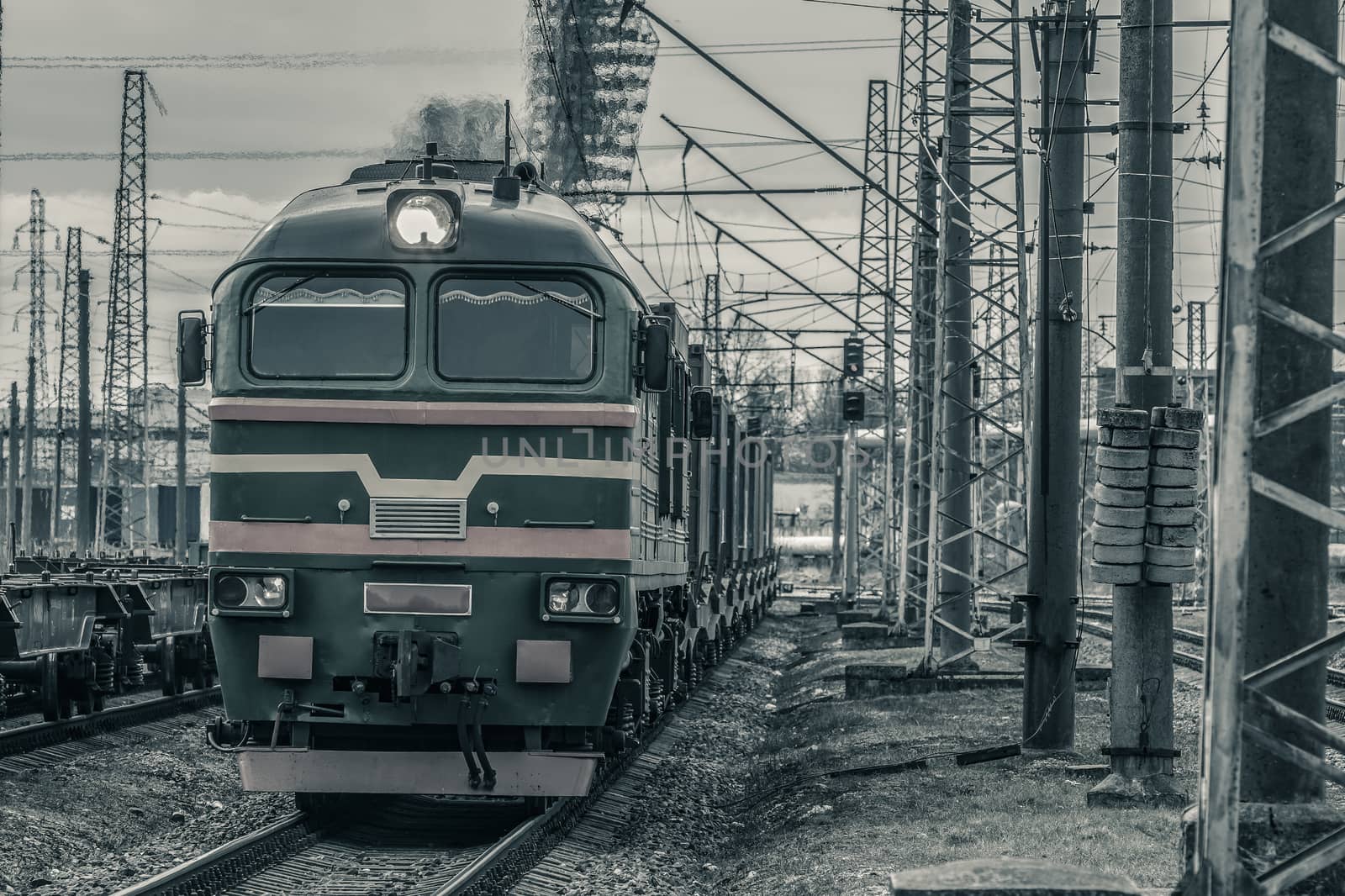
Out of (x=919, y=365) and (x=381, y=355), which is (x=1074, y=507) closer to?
(x=381, y=355)

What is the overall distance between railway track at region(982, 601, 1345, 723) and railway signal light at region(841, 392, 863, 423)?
4.81 meters

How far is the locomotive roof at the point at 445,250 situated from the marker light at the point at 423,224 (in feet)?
0.16

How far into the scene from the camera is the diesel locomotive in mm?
9000

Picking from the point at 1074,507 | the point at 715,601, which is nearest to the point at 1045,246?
the point at 1074,507

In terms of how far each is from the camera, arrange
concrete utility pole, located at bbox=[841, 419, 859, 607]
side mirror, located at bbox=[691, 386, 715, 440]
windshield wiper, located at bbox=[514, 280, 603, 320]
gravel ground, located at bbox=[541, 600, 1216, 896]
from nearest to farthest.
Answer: gravel ground, located at bbox=[541, 600, 1216, 896] < windshield wiper, located at bbox=[514, 280, 603, 320] < side mirror, located at bbox=[691, 386, 715, 440] < concrete utility pole, located at bbox=[841, 419, 859, 607]

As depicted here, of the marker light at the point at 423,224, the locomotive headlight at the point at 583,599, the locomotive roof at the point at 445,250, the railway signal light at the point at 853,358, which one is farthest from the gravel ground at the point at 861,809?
the railway signal light at the point at 853,358

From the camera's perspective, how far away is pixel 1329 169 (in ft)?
18.8

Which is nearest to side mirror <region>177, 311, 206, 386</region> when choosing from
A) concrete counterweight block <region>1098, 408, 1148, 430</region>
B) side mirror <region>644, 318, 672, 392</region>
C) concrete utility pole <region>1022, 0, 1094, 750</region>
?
side mirror <region>644, 318, 672, 392</region>

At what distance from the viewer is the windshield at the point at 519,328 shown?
9172 mm

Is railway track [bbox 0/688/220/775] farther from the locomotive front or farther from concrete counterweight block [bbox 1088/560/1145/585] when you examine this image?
concrete counterweight block [bbox 1088/560/1145/585]

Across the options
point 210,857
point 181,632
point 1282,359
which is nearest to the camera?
point 1282,359

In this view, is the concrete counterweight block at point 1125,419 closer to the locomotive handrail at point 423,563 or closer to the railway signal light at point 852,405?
the locomotive handrail at point 423,563

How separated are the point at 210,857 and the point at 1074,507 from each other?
721 centimetres

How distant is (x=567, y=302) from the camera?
30.5ft
